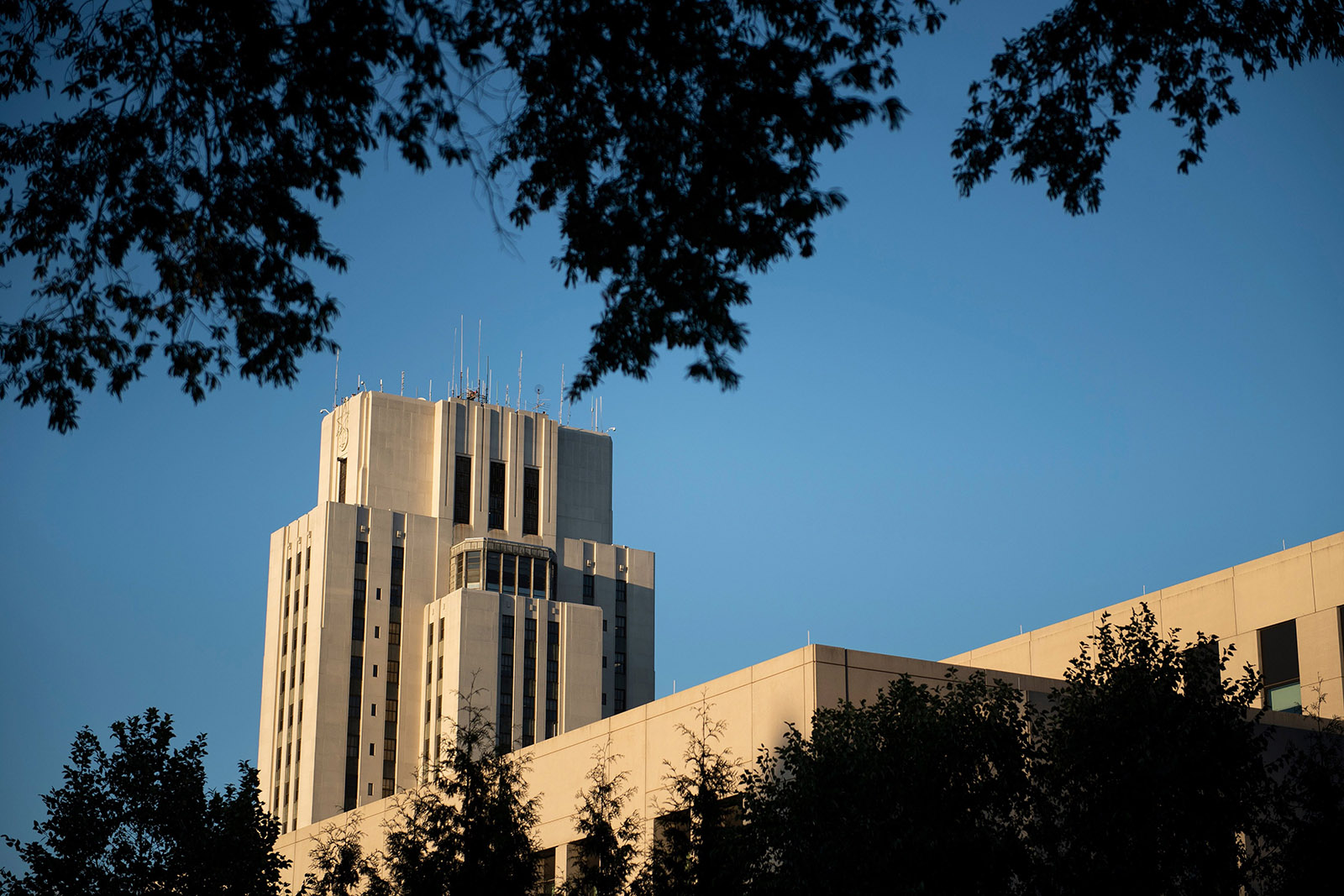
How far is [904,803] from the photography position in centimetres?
2438

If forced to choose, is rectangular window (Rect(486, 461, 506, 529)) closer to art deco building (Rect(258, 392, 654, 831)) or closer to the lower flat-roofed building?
art deco building (Rect(258, 392, 654, 831))

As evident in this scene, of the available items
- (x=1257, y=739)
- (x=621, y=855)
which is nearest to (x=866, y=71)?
(x=1257, y=739)

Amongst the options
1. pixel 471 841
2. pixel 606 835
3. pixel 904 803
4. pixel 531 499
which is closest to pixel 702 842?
pixel 606 835

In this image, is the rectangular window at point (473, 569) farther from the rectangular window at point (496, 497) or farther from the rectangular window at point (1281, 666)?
the rectangular window at point (1281, 666)

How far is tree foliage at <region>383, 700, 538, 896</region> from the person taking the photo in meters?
32.7

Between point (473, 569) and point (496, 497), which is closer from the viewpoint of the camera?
point (473, 569)

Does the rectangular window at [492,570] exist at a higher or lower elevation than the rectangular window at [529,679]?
higher

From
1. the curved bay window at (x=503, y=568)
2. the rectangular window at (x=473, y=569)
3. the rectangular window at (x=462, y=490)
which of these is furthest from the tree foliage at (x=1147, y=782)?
the rectangular window at (x=462, y=490)

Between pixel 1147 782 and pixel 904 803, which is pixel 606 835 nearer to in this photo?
pixel 904 803

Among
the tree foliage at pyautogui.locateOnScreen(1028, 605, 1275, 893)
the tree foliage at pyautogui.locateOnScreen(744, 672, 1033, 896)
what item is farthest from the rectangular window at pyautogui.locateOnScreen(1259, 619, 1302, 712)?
the tree foliage at pyautogui.locateOnScreen(744, 672, 1033, 896)

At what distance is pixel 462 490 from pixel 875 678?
8391 centimetres

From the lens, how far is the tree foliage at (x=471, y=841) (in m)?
32.7

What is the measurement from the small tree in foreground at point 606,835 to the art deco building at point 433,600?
2381 inches

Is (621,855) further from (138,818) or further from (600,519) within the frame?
(600,519)
